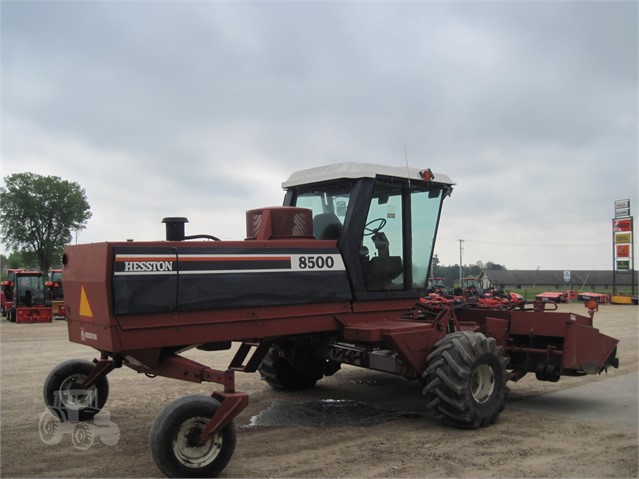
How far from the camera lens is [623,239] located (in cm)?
3762

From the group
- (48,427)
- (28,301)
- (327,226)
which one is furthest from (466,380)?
(28,301)

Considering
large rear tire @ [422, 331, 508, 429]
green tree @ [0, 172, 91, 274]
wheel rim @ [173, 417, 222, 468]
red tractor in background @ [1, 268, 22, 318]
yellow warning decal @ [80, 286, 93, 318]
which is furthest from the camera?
green tree @ [0, 172, 91, 274]

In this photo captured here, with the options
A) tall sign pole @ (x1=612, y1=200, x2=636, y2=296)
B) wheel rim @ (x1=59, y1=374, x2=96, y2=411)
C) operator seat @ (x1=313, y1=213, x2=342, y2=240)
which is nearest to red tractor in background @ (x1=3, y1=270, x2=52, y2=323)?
wheel rim @ (x1=59, y1=374, x2=96, y2=411)

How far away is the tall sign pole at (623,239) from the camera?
37.1 metres

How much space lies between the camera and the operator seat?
6.73 m

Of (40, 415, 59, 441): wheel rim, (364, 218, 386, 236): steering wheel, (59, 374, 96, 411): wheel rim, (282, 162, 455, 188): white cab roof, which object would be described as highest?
(282, 162, 455, 188): white cab roof

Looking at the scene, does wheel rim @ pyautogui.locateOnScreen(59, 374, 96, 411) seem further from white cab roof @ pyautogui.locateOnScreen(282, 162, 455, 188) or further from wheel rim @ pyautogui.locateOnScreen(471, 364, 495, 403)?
wheel rim @ pyautogui.locateOnScreen(471, 364, 495, 403)

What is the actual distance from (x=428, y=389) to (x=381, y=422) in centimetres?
88

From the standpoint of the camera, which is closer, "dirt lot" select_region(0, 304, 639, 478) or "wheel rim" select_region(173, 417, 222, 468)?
"wheel rim" select_region(173, 417, 222, 468)

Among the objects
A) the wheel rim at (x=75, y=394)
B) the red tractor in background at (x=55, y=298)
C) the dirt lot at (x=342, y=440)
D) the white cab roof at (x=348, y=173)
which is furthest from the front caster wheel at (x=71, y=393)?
the red tractor in background at (x=55, y=298)

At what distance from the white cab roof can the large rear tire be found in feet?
6.67

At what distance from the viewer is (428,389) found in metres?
6.14

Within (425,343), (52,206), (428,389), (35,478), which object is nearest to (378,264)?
(425,343)

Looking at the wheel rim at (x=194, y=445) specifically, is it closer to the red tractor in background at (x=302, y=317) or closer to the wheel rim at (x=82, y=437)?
the red tractor in background at (x=302, y=317)
